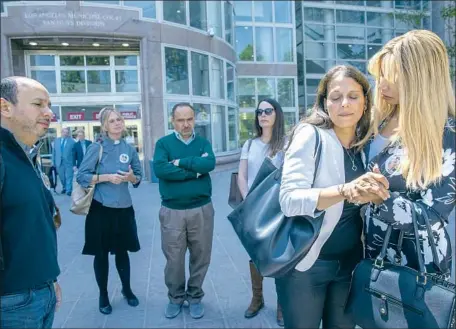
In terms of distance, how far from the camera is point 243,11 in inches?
723

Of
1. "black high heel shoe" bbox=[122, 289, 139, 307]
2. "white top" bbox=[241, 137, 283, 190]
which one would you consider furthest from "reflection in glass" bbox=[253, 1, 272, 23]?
"black high heel shoe" bbox=[122, 289, 139, 307]

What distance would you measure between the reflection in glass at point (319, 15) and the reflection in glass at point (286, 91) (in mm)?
4870

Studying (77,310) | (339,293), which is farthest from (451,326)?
(77,310)

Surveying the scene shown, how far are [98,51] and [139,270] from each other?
14.6ft

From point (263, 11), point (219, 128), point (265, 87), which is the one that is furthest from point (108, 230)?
point (263, 11)

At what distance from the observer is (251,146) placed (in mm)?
3119

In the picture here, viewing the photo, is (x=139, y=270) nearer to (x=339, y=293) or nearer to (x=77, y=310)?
(x=77, y=310)

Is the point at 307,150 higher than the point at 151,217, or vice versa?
the point at 307,150

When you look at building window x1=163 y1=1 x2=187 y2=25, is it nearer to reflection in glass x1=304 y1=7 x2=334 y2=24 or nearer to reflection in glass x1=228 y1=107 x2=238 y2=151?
reflection in glass x1=228 y1=107 x2=238 y2=151

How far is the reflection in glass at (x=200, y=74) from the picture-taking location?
12476mm

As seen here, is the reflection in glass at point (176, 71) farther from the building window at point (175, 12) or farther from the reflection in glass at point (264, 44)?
the reflection in glass at point (264, 44)

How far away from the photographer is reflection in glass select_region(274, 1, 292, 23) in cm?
1889

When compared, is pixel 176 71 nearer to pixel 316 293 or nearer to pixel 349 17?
pixel 316 293

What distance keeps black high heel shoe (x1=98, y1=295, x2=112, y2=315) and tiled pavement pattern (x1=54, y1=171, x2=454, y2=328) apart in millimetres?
44
